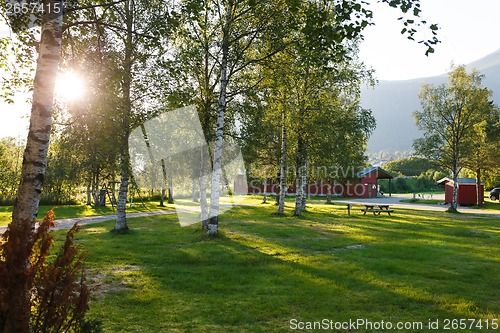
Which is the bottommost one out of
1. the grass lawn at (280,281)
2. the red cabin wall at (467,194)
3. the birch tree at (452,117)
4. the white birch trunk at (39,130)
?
the grass lawn at (280,281)

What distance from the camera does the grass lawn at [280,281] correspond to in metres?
6.83

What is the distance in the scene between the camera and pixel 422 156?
1479 inches

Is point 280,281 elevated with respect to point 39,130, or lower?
lower

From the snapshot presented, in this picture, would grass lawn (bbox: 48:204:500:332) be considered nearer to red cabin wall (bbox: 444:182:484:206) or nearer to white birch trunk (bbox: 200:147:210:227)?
white birch trunk (bbox: 200:147:210:227)

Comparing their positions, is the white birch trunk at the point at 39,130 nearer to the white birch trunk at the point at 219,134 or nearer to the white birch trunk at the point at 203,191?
the white birch trunk at the point at 219,134

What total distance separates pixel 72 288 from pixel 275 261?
779cm

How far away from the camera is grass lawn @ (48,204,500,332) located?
683 cm

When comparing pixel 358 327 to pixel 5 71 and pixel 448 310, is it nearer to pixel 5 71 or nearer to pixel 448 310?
pixel 448 310

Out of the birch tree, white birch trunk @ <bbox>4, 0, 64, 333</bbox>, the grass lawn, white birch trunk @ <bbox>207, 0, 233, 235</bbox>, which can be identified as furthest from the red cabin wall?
white birch trunk @ <bbox>4, 0, 64, 333</bbox>

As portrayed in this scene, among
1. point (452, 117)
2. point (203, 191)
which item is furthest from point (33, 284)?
point (452, 117)

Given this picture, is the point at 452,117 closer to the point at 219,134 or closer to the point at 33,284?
the point at 219,134

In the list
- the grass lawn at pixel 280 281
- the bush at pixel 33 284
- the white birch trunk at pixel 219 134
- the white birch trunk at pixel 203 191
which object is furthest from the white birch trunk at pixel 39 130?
the white birch trunk at pixel 203 191

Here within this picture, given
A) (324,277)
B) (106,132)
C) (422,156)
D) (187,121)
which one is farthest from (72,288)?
(422,156)

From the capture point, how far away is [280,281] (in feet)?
30.1
